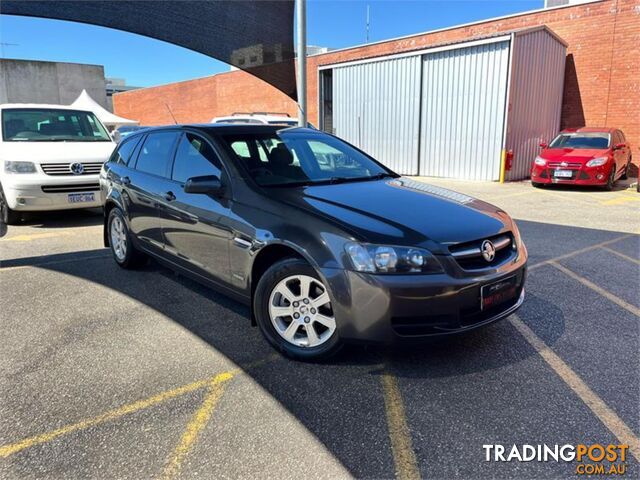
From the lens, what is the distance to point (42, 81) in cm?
3744

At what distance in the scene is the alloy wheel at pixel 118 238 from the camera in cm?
539

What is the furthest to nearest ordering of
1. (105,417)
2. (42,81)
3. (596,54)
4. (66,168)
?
(42,81)
(596,54)
(66,168)
(105,417)

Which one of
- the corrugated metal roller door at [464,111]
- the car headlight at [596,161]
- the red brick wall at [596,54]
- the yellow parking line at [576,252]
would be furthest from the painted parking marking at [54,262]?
the red brick wall at [596,54]

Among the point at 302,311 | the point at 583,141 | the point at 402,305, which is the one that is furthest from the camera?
the point at 583,141

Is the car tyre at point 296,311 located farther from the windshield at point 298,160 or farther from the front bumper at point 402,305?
the windshield at point 298,160

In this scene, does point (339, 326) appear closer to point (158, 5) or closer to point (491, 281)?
point (491, 281)

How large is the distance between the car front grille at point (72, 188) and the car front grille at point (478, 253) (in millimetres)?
6853

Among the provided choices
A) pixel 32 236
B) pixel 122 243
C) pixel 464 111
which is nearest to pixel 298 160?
pixel 122 243

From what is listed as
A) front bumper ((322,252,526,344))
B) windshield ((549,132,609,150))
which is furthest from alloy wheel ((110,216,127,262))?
windshield ((549,132,609,150))

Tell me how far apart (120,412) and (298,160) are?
2.38 metres

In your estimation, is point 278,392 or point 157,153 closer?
point 278,392

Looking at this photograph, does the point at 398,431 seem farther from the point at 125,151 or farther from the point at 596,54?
the point at 596,54

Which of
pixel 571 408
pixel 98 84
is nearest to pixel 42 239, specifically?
pixel 571 408

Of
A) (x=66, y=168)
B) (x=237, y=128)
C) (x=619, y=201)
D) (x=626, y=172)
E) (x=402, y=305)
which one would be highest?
(x=237, y=128)
